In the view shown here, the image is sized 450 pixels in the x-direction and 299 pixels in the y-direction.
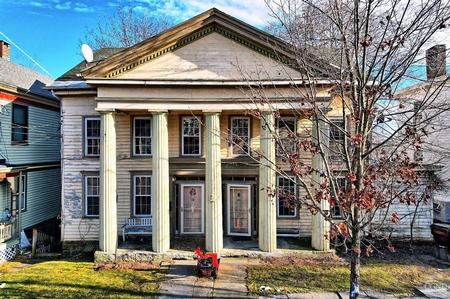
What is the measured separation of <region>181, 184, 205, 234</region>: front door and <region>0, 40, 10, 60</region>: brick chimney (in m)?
13.6

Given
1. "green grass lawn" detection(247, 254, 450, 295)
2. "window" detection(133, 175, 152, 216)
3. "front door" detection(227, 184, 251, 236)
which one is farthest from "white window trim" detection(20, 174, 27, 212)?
"green grass lawn" detection(247, 254, 450, 295)

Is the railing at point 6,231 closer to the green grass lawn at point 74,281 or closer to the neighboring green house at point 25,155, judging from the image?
the neighboring green house at point 25,155

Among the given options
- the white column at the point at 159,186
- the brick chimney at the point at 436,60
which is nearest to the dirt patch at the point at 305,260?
the white column at the point at 159,186

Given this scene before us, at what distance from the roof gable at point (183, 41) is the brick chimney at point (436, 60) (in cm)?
597

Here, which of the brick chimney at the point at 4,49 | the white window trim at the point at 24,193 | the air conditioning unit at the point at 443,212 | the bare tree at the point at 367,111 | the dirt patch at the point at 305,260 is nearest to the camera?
the bare tree at the point at 367,111

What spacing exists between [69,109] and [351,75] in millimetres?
13040

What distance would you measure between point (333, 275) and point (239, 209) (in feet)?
17.3

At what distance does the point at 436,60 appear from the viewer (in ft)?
21.4

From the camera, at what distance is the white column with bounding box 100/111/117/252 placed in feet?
41.9

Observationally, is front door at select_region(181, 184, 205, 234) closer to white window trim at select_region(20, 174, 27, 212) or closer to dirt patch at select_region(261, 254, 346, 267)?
dirt patch at select_region(261, 254, 346, 267)

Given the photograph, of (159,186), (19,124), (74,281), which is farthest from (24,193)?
(159,186)

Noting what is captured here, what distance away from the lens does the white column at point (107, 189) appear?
12773 mm

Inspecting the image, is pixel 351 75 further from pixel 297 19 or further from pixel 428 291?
pixel 428 291

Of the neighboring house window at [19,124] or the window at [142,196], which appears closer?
the window at [142,196]
